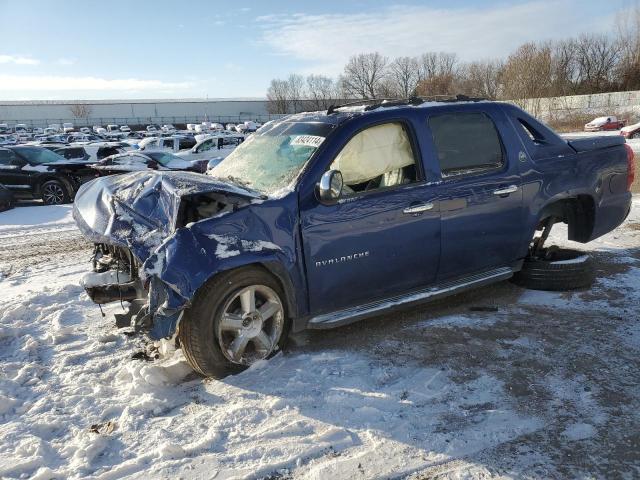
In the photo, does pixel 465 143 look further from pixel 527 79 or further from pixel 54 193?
pixel 527 79

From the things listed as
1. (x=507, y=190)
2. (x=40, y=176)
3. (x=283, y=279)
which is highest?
(x=40, y=176)

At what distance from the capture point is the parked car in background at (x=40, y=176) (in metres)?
13.4

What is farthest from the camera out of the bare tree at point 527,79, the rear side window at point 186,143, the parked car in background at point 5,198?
the bare tree at point 527,79

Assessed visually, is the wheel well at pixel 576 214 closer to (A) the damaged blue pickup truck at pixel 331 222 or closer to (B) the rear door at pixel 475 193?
(A) the damaged blue pickup truck at pixel 331 222

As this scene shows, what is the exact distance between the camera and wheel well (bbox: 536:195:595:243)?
522cm

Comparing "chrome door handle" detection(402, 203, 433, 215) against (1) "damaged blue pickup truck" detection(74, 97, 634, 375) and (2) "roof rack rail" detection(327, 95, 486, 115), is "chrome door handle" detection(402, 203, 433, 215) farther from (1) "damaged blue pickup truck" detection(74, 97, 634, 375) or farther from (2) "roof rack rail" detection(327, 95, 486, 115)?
(2) "roof rack rail" detection(327, 95, 486, 115)

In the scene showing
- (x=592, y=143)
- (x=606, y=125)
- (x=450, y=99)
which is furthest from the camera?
(x=606, y=125)

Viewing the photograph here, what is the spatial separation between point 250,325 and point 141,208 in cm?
117

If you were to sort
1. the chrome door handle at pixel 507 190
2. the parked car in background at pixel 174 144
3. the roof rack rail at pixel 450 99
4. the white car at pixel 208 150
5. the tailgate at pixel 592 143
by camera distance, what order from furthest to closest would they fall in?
1. the parked car in background at pixel 174 144
2. the white car at pixel 208 150
3. the tailgate at pixel 592 143
4. the roof rack rail at pixel 450 99
5. the chrome door handle at pixel 507 190

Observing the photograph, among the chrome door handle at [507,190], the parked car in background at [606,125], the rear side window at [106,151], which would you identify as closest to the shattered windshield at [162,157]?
the rear side window at [106,151]

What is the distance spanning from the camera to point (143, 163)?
15.2 meters

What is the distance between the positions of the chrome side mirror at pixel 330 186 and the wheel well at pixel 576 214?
99.0 inches

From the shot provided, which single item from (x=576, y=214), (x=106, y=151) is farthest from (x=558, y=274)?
(x=106, y=151)

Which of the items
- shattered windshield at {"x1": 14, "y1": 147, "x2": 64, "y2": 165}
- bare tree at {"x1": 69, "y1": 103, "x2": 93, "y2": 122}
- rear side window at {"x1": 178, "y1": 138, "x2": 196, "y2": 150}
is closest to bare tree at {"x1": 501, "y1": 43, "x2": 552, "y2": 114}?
rear side window at {"x1": 178, "y1": 138, "x2": 196, "y2": 150}
